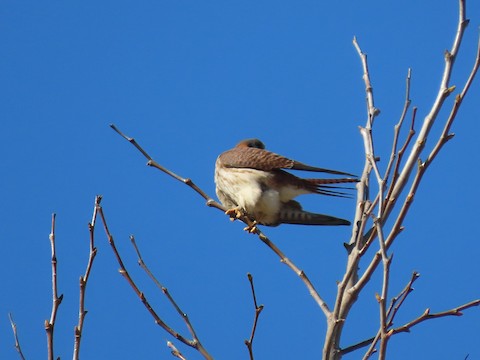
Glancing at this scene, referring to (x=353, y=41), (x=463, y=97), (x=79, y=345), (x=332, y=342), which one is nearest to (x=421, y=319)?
(x=332, y=342)

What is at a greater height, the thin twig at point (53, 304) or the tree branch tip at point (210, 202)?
the tree branch tip at point (210, 202)

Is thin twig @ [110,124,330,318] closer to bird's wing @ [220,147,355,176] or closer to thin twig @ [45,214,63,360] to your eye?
thin twig @ [45,214,63,360]

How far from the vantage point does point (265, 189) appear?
511 cm

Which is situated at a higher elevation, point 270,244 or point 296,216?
point 296,216

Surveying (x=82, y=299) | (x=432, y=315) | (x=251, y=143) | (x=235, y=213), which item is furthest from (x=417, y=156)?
(x=251, y=143)

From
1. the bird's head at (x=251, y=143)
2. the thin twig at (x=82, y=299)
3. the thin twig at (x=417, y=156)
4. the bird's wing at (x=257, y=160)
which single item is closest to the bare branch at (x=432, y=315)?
the thin twig at (x=417, y=156)

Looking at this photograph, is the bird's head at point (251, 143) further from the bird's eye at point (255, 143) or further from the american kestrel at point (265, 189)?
the american kestrel at point (265, 189)

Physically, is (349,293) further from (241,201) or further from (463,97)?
(241,201)

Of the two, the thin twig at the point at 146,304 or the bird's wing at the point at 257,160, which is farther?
the bird's wing at the point at 257,160

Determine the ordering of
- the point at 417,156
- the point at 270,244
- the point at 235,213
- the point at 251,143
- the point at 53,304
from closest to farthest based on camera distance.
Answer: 1. the point at 53,304
2. the point at 417,156
3. the point at 270,244
4. the point at 235,213
5. the point at 251,143

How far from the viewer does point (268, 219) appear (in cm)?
524

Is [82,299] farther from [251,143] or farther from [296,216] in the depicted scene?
[251,143]

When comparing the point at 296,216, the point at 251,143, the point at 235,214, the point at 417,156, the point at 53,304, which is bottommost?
the point at 53,304

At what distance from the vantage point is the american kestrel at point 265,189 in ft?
16.5
